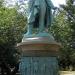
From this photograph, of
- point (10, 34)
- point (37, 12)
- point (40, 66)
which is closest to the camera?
point (40, 66)

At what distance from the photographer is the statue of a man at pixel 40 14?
32.3 ft

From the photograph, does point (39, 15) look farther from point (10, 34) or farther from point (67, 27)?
point (67, 27)

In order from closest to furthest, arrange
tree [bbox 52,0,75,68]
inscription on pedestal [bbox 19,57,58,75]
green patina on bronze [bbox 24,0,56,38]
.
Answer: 1. inscription on pedestal [bbox 19,57,58,75]
2. green patina on bronze [bbox 24,0,56,38]
3. tree [bbox 52,0,75,68]

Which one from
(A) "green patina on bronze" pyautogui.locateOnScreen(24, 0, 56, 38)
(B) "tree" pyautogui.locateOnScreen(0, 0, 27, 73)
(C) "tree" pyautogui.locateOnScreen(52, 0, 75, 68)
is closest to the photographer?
(A) "green patina on bronze" pyautogui.locateOnScreen(24, 0, 56, 38)

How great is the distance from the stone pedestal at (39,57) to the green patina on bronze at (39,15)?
563 mm

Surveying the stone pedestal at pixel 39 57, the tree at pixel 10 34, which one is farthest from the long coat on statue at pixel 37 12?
the tree at pixel 10 34

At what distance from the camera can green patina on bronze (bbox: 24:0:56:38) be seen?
982 centimetres

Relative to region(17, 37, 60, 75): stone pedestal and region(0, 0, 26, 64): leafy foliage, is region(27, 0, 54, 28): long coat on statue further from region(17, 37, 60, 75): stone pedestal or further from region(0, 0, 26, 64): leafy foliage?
region(0, 0, 26, 64): leafy foliage

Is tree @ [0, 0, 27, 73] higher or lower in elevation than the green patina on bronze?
lower

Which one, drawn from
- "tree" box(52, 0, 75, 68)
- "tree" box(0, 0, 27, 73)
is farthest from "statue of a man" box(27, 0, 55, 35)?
"tree" box(52, 0, 75, 68)

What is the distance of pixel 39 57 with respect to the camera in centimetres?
920

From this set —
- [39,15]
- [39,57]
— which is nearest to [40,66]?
[39,57]

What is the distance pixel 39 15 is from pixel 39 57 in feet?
4.65

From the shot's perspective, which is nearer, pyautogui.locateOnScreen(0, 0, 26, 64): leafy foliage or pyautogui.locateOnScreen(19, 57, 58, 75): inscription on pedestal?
pyautogui.locateOnScreen(19, 57, 58, 75): inscription on pedestal
